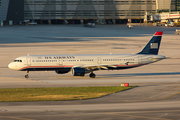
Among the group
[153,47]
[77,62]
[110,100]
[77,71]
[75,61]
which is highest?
[153,47]

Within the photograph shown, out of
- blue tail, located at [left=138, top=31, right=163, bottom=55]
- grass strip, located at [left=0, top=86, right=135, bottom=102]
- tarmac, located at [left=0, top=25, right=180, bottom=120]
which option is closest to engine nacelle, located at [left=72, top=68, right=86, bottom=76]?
tarmac, located at [left=0, top=25, right=180, bottom=120]

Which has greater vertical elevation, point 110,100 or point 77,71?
point 77,71

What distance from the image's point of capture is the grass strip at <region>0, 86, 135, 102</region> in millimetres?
36188

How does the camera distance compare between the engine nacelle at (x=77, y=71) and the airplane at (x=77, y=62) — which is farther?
the airplane at (x=77, y=62)

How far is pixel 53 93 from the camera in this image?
39.2 meters

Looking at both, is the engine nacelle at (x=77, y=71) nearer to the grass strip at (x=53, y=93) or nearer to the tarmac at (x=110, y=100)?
the tarmac at (x=110, y=100)

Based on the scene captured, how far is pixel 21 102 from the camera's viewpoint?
34.4 m

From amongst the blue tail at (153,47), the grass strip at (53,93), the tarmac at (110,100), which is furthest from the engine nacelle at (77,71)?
the blue tail at (153,47)

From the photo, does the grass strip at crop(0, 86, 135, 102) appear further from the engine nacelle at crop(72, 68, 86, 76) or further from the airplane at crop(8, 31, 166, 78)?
the airplane at crop(8, 31, 166, 78)

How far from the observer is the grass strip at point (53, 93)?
36188 mm

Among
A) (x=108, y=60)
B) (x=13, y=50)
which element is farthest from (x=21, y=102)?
(x=13, y=50)

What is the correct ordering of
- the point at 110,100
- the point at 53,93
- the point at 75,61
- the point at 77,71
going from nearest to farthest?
1. the point at 110,100
2. the point at 53,93
3. the point at 77,71
4. the point at 75,61

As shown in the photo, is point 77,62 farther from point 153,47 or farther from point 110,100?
point 110,100

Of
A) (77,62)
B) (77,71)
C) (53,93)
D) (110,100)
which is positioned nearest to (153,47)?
(77,62)
